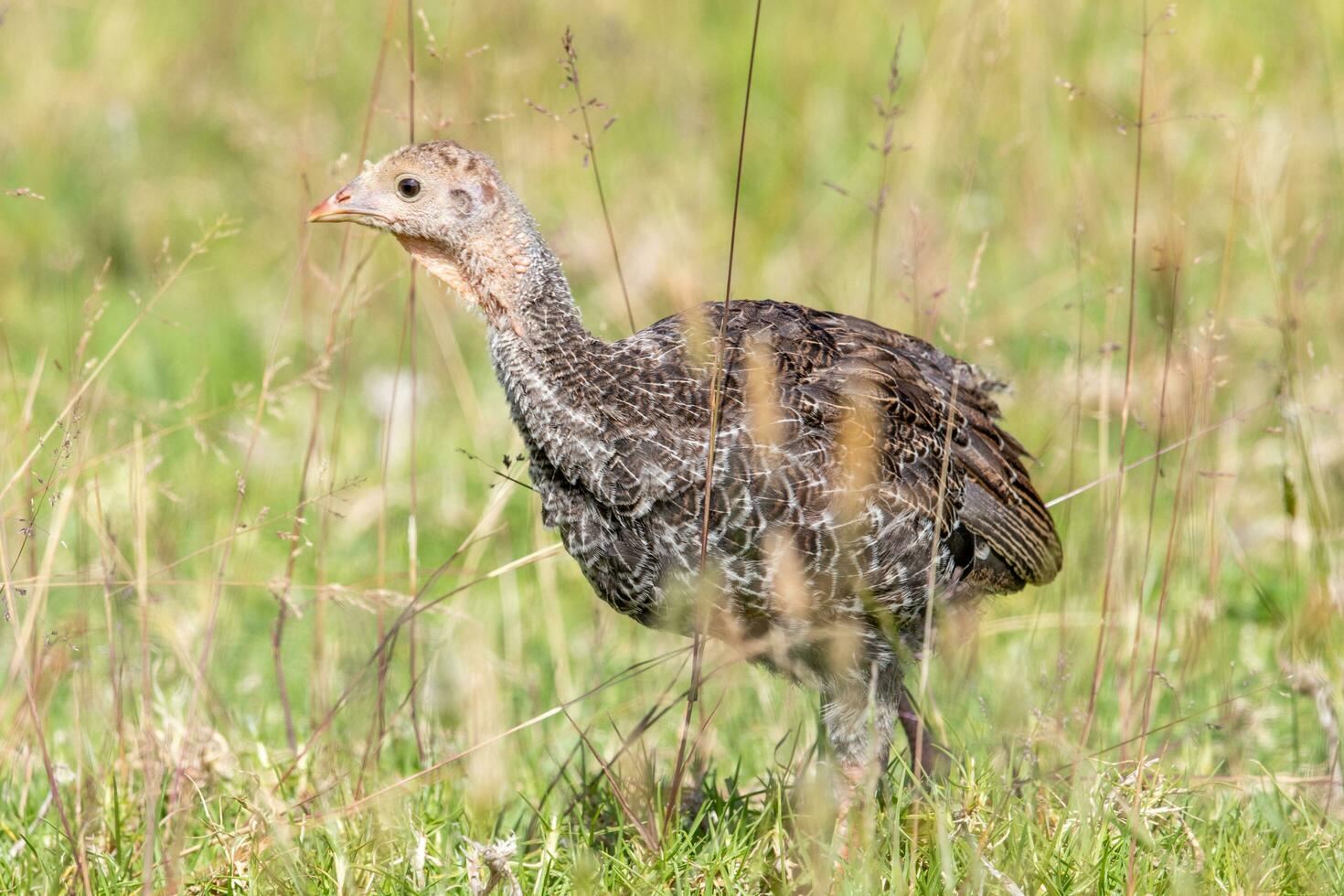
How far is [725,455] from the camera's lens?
147 inches

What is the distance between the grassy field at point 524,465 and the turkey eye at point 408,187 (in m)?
0.20

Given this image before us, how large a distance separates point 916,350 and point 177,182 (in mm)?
6001

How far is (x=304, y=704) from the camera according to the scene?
542 cm

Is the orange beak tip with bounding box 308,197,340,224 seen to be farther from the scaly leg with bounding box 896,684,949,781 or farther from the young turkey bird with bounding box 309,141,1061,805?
the scaly leg with bounding box 896,684,949,781

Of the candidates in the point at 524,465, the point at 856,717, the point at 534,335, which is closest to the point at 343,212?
the point at 534,335

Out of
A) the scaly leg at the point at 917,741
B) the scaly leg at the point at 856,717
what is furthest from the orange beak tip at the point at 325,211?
the scaly leg at the point at 917,741

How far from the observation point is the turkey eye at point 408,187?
394cm

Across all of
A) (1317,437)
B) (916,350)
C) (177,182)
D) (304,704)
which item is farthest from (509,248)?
(177,182)

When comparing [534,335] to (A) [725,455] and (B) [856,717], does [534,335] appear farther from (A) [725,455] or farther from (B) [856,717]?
(B) [856,717]

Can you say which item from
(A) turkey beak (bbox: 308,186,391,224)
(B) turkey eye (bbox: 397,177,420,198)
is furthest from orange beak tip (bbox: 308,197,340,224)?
(B) turkey eye (bbox: 397,177,420,198)

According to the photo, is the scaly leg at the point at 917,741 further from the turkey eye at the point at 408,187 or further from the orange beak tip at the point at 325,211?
the orange beak tip at the point at 325,211

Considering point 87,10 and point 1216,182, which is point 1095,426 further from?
point 87,10

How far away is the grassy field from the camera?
3688 mm

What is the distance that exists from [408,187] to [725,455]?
1.00 metres
